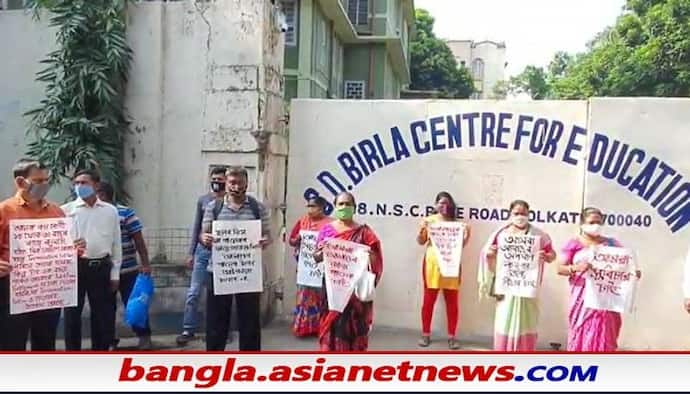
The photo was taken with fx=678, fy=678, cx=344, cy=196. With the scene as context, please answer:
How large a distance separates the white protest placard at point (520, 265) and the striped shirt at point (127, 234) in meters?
2.71

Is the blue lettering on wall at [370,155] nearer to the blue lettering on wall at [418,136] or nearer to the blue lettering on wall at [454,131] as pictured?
the blue lettering on wall at [418,136]

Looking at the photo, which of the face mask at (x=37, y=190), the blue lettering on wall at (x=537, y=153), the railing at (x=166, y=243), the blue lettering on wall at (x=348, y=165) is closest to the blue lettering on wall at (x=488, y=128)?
the blue lettering on wall at (x=537, y=153)

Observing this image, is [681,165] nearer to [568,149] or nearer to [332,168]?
[568,149]

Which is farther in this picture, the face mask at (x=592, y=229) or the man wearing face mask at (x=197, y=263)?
the man wearing face mask at (x=197, y=263)

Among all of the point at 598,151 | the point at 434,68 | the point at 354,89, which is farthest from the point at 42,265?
the point at 434,68

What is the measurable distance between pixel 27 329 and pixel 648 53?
1507cm

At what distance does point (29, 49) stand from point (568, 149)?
4.89 metres

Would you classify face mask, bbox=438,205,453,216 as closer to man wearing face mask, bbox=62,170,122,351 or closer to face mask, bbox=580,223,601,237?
face mask, bbox=580,223,601,237

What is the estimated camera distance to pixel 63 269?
166 inches

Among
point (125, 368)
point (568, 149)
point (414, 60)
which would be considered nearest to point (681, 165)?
point (568, 149)

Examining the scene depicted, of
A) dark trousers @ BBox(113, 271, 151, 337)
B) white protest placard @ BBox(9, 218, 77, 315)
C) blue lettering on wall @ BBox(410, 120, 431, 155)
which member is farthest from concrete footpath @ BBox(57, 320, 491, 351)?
blue lettering on wall @ BBox(410, 120, 431, 155)

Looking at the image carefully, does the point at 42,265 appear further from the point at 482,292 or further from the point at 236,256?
the point at 482,292

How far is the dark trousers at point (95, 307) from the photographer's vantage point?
15.2ft

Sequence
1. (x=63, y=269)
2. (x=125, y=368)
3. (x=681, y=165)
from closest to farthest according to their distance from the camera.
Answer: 1. (x=125, y=368)
2. (x=63, y=269)
3. (x=681, y=165)
